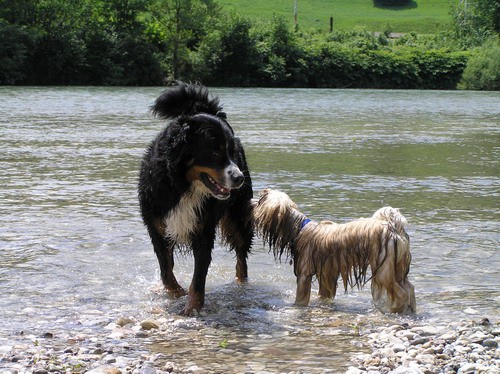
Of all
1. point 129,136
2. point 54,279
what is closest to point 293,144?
point 129,136

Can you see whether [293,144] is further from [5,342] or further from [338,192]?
[5,342]

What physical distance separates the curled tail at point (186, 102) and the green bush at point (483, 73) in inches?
2321

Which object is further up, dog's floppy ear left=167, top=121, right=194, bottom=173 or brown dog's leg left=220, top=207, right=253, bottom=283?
dog's floppy ear left=167, top=121, right=194, bottom=173

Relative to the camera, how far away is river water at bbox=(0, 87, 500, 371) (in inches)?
245

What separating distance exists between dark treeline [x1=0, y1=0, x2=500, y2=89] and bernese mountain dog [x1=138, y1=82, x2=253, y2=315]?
53924 mm

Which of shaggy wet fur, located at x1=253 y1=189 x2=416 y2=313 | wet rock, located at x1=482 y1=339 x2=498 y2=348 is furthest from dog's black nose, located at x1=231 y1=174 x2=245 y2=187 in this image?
wet rock, located at x1=482 y1=339 x2=498 y2=348

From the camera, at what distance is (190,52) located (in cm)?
6756

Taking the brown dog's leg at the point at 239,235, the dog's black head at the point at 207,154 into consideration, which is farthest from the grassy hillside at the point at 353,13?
the dog's black head at the point at 207,154

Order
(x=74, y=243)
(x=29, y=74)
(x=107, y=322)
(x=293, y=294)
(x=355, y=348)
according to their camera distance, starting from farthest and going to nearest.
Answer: (x=29, y=74), (x=74, y=243), (x=293, y=294), (x=107, y=322), (x=355, y=348)

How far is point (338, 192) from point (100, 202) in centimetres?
340

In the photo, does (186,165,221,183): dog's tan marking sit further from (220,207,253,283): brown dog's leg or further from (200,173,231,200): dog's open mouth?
(220,207,253,283): brown dog's leg

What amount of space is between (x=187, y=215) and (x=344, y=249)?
1.30 metres

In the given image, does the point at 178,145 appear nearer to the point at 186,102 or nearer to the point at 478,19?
the point at 186,102

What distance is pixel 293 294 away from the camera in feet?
23.9
